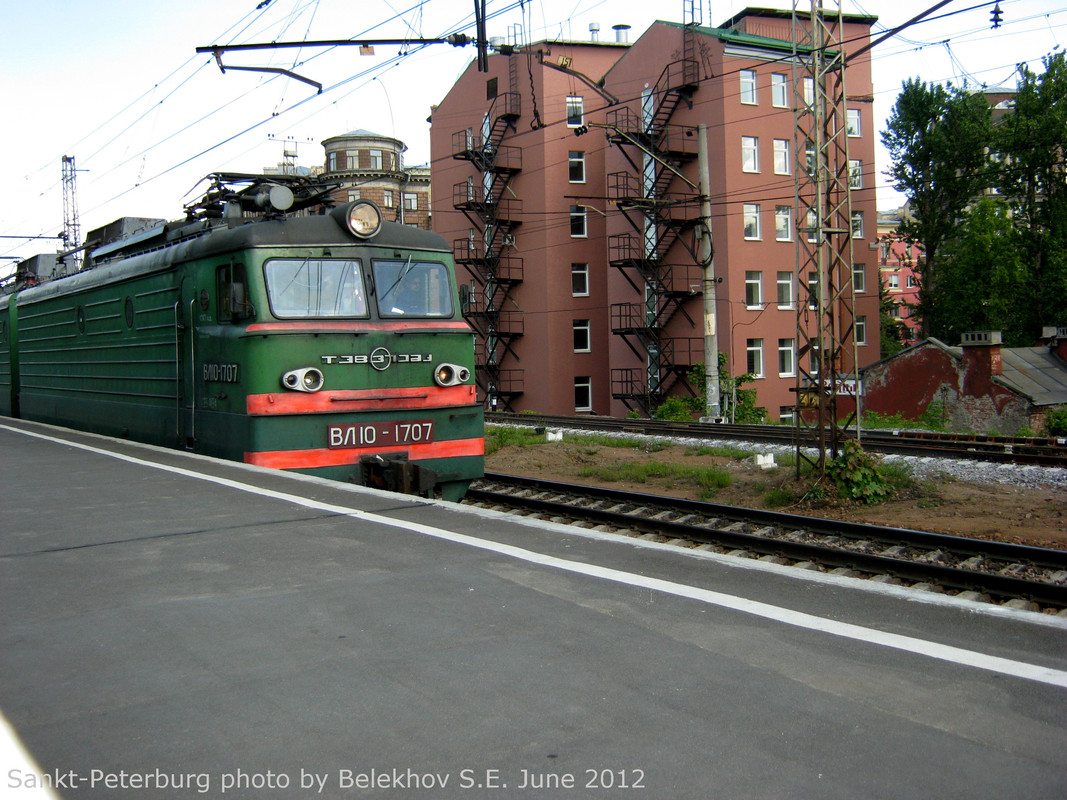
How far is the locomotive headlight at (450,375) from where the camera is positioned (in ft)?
31.6

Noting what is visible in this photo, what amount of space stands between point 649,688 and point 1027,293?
4607 cm

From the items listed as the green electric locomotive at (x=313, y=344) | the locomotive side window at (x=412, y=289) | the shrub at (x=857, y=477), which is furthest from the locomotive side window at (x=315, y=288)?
the shrub at (x=857, y=477)

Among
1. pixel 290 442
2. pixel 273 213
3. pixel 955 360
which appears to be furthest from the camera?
pixel 955 360

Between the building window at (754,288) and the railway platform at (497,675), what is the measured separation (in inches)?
1102

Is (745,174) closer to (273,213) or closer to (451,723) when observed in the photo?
(273,213)

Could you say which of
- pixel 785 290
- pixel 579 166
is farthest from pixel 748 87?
pixel 579 166

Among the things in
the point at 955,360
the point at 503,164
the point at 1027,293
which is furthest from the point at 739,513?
the point at 1027,293

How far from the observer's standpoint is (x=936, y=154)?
4528 centimetres

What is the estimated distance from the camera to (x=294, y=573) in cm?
518

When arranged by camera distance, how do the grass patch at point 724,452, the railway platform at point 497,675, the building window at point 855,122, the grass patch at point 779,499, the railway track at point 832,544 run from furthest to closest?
1. the building window at point 855,122
2. the grass patch at point 724,452
3. the grass patch at point 779,499
4. the railway track at point 832,544
5. the railway platform at point 497,675

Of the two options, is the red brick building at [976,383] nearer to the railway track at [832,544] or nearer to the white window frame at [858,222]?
the white window frame at [858,222]

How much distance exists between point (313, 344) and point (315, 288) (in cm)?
63

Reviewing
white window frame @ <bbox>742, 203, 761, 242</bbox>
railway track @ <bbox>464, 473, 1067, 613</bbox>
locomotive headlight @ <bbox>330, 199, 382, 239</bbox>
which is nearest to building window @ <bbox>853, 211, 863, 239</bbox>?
white window frame @ <bbox>742, 203, 761, 242</bbox>

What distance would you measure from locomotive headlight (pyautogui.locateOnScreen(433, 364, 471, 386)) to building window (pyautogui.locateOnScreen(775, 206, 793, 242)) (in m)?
25.6
